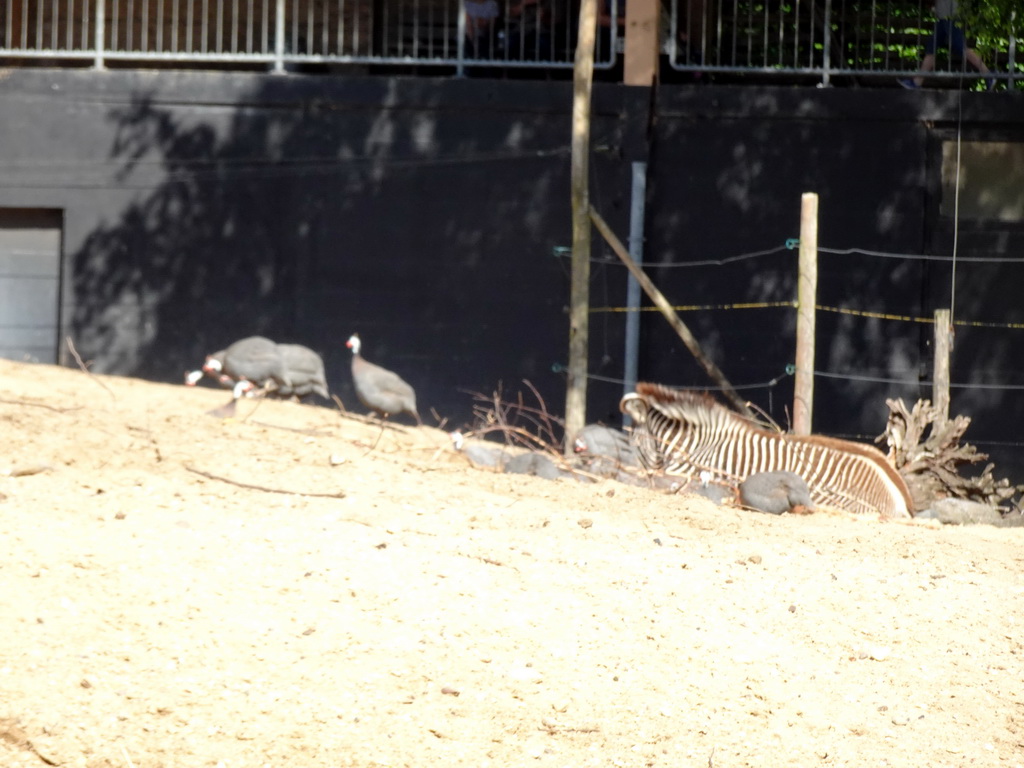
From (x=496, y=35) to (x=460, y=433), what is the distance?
489 centimetres

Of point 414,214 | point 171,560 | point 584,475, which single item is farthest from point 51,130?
point 171,560

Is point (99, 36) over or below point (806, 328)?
over

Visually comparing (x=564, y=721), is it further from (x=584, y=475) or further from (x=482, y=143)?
(x=482, y=143)

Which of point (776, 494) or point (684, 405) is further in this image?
point (684, 405)

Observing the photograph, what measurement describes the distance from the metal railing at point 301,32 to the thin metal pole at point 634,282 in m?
1.12

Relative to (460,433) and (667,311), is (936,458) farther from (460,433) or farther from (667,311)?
(460,433)

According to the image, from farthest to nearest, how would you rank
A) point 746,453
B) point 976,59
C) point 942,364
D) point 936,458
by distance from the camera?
1. point 976,59
2. point 942,364
3. point 936,458
4. point 746,453

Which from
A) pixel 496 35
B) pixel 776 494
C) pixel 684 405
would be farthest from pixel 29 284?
pixel 776 494

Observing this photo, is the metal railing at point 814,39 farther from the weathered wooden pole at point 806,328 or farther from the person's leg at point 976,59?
the weathered wooden pole at point 806,328

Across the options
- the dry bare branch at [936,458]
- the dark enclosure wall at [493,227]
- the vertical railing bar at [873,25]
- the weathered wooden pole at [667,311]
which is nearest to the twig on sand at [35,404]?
the dark enclosure wall at [493,227]

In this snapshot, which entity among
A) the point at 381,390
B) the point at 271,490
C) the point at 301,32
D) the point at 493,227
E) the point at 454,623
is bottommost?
the point at 454,623

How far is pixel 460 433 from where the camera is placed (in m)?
10.1

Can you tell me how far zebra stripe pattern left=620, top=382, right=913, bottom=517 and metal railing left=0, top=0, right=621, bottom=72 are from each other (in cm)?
382

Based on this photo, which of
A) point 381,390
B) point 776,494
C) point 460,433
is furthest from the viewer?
point 381,390
